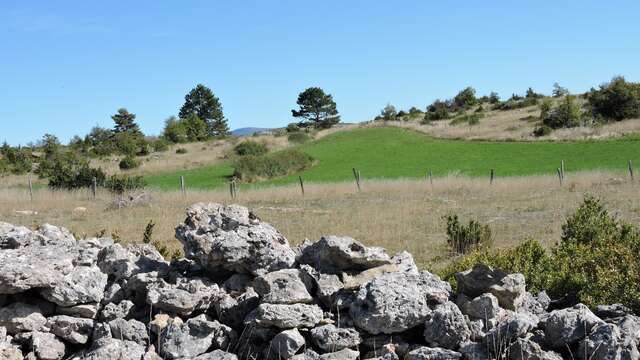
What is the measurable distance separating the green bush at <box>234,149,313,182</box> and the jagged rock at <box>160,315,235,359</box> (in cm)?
4187

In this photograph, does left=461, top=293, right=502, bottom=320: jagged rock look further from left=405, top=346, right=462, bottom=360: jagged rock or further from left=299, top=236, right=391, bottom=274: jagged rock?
left=299, top=236, right=391, bottom=274: jagged rock

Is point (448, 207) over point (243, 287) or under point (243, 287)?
under

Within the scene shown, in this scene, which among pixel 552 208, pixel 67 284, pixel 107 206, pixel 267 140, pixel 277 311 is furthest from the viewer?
pixel 267 140

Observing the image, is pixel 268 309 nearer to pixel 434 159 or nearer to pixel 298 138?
pixel 434 159

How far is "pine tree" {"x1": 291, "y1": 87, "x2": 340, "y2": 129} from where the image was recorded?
98.2 m

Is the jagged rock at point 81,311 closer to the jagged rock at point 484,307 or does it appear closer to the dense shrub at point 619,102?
the jagged rock at point 484,307

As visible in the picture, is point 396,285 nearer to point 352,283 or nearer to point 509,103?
point 352,283

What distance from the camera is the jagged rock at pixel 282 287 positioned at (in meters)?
6.13

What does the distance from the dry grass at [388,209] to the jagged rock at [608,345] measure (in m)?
7.04

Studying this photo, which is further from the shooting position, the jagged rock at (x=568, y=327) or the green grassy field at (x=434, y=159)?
the green grassy field at (x=434, y=159)

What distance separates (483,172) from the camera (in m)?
43.6

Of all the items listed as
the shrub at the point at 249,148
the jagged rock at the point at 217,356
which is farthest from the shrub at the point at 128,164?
the jagged rock at the point at 217,356

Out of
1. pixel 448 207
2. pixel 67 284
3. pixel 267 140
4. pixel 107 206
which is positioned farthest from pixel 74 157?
pixel 67 284

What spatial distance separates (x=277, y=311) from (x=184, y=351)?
0.95m
